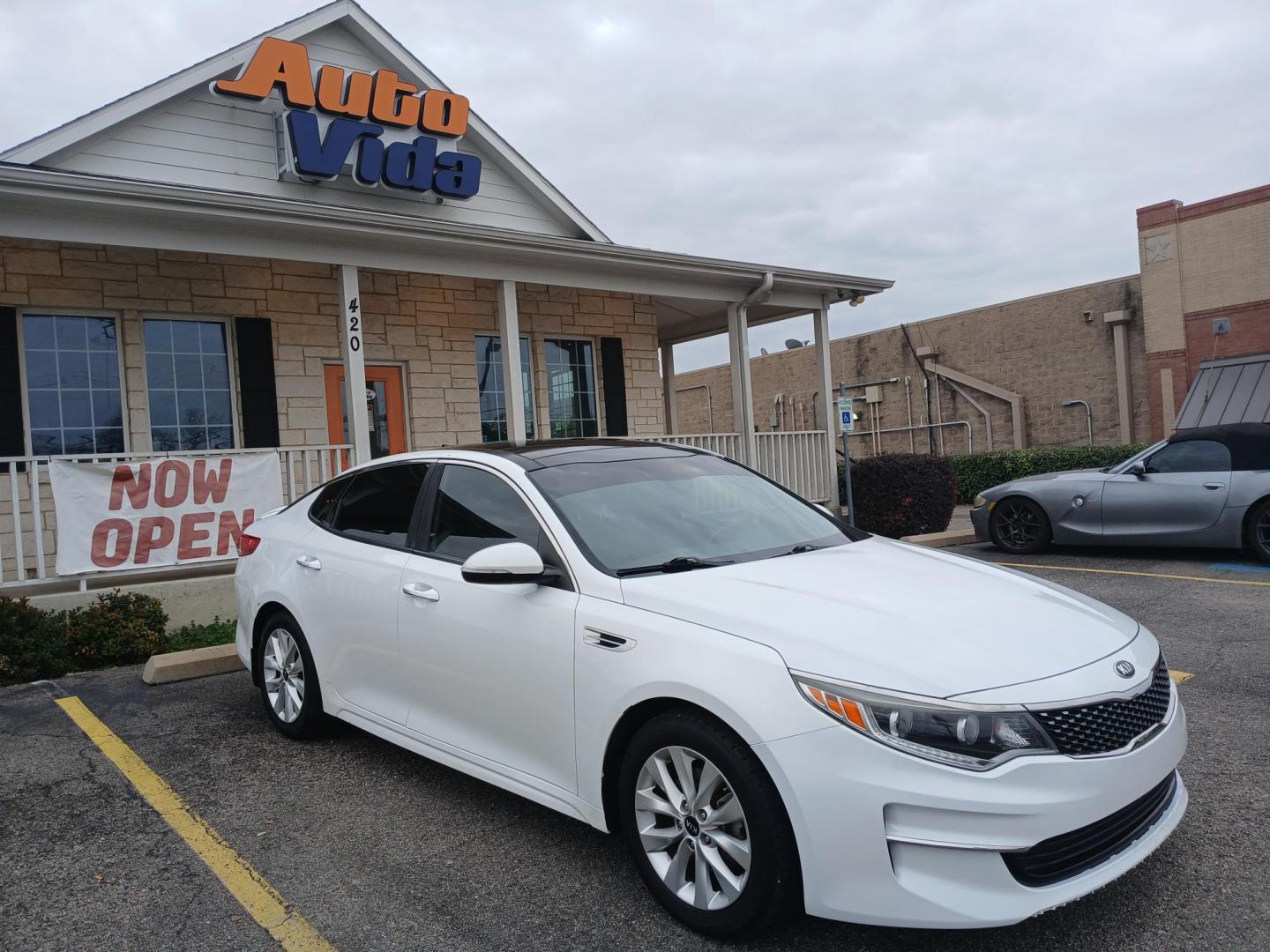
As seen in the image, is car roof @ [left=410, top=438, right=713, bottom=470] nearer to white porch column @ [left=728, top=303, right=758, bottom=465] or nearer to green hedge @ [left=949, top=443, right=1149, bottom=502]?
white porch column @ [left=728, top=303, right=758, bottom=465]

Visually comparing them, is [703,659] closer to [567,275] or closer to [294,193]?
[567,275]

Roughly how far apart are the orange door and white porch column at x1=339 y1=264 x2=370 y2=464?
1.65 m

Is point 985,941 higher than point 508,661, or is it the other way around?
point 508,661

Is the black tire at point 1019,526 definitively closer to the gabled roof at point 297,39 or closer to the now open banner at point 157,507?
the gabled roof at point 297,39

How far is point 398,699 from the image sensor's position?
4.13 metres

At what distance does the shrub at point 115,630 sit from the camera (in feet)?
22.5

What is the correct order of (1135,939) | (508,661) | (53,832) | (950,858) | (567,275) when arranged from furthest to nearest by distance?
(567,275), (53,832), (508,661), (1135,939), (950,858)

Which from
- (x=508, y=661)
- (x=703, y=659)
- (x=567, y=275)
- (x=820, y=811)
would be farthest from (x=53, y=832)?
(x=567, y=275)

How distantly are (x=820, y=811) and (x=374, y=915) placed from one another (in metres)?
1.58

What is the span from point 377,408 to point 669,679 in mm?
8904

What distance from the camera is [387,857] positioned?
3.59 metres

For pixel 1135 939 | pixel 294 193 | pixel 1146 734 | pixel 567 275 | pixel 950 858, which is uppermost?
pixel 294 193

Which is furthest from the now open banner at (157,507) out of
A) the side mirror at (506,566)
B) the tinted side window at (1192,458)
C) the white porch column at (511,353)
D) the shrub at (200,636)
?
the tinted side window at (1192,458)

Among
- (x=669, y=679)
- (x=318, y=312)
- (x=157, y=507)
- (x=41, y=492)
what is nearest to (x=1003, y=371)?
(x=318, y=312)
